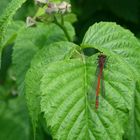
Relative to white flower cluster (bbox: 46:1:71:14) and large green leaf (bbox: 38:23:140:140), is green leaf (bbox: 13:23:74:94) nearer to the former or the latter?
white flower cluster (bbox: 46:1:71:14)

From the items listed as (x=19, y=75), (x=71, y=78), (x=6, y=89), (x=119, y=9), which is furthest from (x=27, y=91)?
(x=6, y=89)

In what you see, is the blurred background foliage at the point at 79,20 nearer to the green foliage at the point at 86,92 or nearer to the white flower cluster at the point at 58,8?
the white flower cluster at the point at 58,8

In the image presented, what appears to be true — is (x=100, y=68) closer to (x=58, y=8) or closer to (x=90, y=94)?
(x=90, y=94)

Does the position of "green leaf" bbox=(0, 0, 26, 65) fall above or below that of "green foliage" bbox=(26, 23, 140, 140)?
above

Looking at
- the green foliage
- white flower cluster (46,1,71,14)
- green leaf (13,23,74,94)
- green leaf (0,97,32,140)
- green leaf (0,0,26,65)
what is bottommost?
green leaf (0,97,32,140)

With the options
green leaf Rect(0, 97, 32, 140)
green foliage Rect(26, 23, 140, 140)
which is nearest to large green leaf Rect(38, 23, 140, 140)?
green foliage Rect(26, 23, 140, 140)
